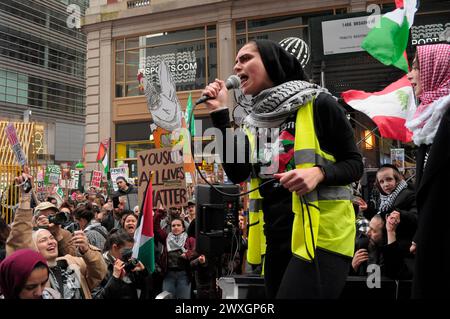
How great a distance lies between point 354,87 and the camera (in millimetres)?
11156

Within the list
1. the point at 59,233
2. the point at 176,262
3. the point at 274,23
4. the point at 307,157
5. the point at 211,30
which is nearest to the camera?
the point at 307,157

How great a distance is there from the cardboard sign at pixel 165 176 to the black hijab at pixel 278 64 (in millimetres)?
4505

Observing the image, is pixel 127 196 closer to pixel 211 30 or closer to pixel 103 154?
pixel 103 154

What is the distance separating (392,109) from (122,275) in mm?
5250

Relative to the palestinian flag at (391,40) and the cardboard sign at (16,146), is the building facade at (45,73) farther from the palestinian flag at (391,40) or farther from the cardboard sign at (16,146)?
the palestinian flag at (391,40)

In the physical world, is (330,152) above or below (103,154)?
below

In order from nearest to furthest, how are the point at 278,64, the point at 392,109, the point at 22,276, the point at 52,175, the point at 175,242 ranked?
1. the point at 278,64
2. the point at 22,276
3. the point at 175,242
4. the point at 392,109
5. the point at 52,175

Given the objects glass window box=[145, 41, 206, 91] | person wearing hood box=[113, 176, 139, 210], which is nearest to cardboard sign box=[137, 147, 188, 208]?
person wearing hood box=[113, 176, 139, 210]

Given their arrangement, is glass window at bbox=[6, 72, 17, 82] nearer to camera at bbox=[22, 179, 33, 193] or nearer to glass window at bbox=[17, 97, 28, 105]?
glass window at bbox=[17, 97, 28, 105]

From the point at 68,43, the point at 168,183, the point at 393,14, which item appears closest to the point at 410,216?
the point at 168,183

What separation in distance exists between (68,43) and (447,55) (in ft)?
167

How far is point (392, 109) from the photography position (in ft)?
24.8

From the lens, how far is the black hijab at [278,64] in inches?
95.4

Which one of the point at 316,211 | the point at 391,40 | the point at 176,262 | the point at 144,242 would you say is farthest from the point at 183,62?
the point at 316,211
